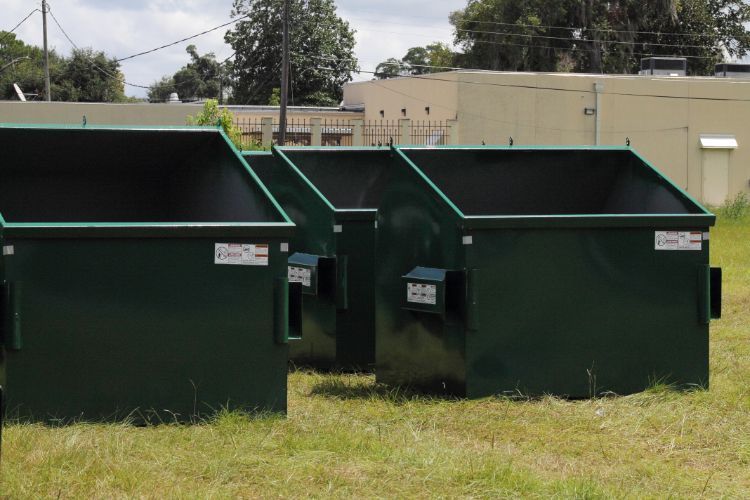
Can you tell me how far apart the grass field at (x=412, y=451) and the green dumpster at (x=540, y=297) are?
0.18m

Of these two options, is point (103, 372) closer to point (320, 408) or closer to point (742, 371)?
point (320, 408)

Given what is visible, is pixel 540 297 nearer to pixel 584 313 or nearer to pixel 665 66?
pixel 584 313

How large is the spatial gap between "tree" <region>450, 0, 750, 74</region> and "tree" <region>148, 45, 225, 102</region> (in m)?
35.4

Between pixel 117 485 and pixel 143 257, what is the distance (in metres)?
1.42

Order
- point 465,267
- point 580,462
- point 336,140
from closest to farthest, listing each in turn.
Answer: point 580,462 < point 465,267 < point 336,140

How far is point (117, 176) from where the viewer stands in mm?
7527

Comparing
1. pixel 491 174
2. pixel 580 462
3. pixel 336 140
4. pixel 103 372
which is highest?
pixel 336 140

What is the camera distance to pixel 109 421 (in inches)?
226

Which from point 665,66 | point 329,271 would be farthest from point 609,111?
point 329,271

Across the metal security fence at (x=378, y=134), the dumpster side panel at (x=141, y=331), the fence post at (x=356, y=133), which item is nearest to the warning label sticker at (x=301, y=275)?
the dumpster side panel at (x=141, y=331)

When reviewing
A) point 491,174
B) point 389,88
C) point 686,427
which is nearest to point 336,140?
point 389,88

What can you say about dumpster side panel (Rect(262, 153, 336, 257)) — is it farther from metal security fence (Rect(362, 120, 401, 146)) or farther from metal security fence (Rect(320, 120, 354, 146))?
metal security fence (Rect(320, 120, 354, 146))

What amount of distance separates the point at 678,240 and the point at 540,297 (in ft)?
2.95

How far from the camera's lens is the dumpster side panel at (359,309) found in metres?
8.05
